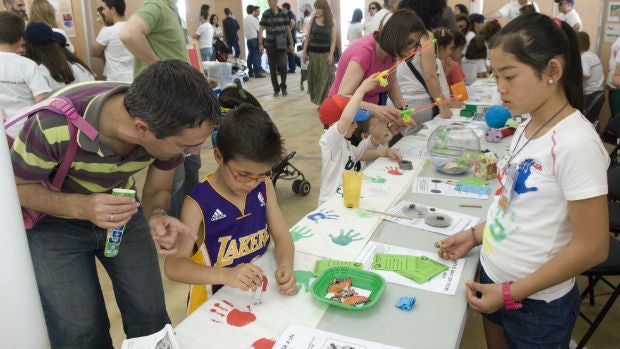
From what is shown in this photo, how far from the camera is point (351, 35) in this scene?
9078mm

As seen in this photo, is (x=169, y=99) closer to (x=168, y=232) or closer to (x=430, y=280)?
(x=168, y=232)

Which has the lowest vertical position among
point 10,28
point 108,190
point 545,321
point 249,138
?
point 545,321

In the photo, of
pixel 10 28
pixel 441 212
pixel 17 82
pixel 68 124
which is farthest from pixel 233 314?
pixel 10 28

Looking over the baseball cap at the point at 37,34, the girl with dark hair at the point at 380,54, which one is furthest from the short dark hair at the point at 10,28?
the girl with dark hair at the point at 380,54

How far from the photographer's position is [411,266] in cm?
138

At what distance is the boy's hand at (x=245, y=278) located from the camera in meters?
1.21

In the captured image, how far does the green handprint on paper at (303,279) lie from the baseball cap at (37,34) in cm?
245

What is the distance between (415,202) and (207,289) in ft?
3.06

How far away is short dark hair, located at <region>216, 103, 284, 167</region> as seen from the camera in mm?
1331

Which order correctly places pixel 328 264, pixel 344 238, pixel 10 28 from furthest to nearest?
pixel 10 28 → pixel 344 238 → pixel 328 264

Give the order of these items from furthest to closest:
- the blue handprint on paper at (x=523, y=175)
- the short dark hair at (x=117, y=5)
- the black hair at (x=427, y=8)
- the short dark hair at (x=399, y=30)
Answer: the black hair at (x=427, y=8) → the short dark hair at (x=117, y=5) → the short dark hair at (x=399, y=30) → the blue handprint on paper at (x=523, y=175)

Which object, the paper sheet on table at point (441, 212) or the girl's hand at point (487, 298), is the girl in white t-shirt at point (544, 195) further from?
the paper sheet on table at point (441, 212)

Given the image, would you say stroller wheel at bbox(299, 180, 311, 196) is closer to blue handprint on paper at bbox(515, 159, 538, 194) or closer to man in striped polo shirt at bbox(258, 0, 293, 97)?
blue handprint on paper at bbox(515, 159, 538, 194)

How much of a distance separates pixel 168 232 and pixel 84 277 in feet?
1.08
